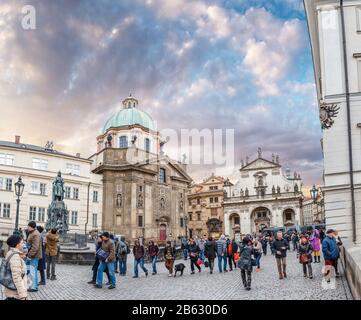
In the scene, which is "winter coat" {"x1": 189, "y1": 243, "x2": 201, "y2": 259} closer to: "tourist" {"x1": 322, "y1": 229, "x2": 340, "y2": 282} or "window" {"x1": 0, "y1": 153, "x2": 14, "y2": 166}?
"tourist" {"x1": 322, "y1": 229, "x2": 340, "y2": 282}

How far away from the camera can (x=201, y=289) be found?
43.9 ft

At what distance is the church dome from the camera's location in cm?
6706

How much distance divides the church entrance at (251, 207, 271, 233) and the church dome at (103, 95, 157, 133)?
28353 millimetres

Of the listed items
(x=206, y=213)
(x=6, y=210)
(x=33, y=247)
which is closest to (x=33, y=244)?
(x=33, y=247)

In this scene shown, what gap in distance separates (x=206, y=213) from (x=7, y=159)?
52813mm

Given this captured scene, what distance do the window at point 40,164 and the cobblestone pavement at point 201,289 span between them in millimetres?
32294

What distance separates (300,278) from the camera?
1471cm

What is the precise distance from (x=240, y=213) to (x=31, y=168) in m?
48.0

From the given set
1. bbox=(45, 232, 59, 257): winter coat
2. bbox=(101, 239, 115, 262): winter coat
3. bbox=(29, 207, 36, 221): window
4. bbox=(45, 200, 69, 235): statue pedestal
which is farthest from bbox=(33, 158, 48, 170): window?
bbox=(101, 239, 115, 262): winter coat

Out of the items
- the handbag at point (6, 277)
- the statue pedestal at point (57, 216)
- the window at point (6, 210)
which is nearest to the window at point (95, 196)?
the window at point (6, 210)

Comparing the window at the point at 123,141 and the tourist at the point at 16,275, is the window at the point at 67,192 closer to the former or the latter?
the window at the point at 123,141

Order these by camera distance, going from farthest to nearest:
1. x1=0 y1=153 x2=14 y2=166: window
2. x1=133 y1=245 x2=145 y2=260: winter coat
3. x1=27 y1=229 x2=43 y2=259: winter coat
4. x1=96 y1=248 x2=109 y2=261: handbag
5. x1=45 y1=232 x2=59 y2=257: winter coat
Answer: x1=0 y1=153 x2=14 y2=166: window, x1=133 y1=245 x2=145 y2=260: winter coat, x1=45 y1=232 x2=59 y2=257: winter coat, x1=96 y1=248 x2=109 y2=261: handbag, x1=27 y1=229 x2=43 y2=259: winter coat

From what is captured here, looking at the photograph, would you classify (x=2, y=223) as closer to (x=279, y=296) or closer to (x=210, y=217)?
(x=279, y=296)
